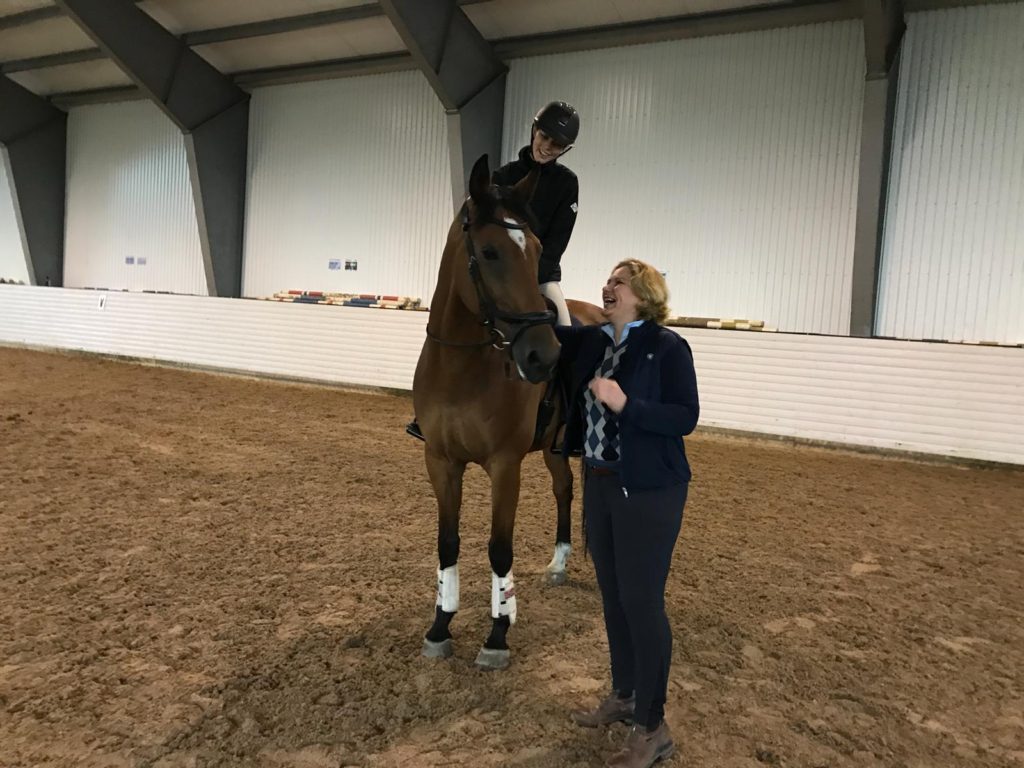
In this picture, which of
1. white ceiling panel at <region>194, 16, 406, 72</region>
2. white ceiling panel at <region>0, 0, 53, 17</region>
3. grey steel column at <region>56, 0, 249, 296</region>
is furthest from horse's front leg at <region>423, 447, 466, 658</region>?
white ceiling panel at <region>0, 0, 53, 17</region>

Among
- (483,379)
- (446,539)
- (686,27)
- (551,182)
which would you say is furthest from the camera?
(686,27)

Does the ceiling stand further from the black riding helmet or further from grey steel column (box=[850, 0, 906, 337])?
the black riding helmet

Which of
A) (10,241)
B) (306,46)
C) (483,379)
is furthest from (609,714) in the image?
(10,241)

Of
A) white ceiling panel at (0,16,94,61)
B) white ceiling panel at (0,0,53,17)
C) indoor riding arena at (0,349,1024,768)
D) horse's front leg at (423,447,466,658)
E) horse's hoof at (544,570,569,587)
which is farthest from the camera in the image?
white ceiling panel at (0,16,94,61)

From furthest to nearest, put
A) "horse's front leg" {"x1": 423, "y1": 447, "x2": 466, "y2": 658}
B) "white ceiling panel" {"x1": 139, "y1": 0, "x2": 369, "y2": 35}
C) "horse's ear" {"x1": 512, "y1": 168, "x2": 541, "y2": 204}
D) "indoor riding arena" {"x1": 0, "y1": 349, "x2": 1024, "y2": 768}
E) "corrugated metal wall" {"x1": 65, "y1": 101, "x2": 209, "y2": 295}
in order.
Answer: "corrugated metal wall" {"x1": 65, "y1": 101, "x2": 209, "y2": 295}, "white ceiling panel" {"x1": 139, "y1": 0, "x2": 369, "y2": 35}, "horse's front leg" {"x1": 423, "y1": 447, "x2": 466, "y2": 658}, "horse's ear" {"x1": 512, "y1": 168, "x2": 541, "y2": 204}, "indoor riding arena" {"x1": 0, "y1": 349, "x2": 1024, "y2": 768}

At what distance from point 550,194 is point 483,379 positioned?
3.48ft

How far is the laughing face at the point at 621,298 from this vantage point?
200cm

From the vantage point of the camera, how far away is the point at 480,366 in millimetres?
2572

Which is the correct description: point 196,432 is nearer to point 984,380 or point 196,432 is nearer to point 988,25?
point 984,380

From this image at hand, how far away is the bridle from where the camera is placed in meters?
2.18

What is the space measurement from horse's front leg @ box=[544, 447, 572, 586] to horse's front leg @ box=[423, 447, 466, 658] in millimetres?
881

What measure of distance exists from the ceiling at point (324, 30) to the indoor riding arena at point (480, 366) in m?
0.07

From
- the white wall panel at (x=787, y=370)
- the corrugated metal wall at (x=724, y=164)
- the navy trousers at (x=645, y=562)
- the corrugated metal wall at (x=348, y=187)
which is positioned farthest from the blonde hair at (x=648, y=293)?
the corrugated metal wall at (x=348, y=187)

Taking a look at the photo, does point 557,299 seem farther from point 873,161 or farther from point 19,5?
point 19,5
